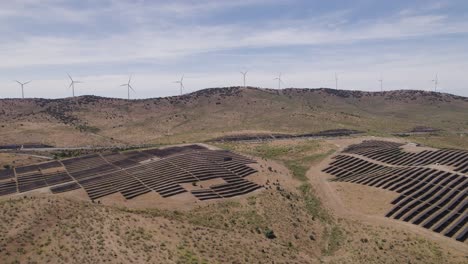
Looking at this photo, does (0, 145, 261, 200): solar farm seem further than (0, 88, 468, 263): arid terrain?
Yes

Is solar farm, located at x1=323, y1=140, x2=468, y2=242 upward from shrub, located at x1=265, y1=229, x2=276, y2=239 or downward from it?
upward

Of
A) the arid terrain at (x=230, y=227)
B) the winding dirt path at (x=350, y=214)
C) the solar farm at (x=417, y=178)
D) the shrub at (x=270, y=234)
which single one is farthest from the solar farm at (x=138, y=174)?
the solar farm at (x=417, y=178)

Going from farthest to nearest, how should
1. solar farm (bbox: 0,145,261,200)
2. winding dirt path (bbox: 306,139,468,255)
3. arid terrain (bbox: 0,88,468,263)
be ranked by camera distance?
solar farm (bbox: 0,145,261,200) → winding dirt path (bbox: 306,139,468,255) → arid terrain (bbox: 0,88,468,263)

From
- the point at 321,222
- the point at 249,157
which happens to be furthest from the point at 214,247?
the point at 249,157

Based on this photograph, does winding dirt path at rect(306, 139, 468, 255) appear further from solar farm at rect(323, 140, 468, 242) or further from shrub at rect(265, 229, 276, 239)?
shrub at rect(265, 229, 276, 239)

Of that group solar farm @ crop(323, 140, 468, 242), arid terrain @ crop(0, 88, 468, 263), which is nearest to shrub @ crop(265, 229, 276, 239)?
arid terrain @ crop(0, 88, 468, 263)

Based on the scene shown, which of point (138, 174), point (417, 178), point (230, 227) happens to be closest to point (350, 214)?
point (417, 178)
